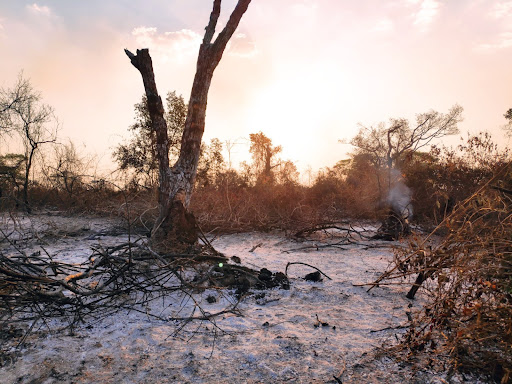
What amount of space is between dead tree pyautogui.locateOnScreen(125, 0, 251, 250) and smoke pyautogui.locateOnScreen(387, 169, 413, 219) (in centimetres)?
581

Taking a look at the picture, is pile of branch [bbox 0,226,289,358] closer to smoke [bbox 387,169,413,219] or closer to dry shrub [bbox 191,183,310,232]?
dry shrub [bbox 191,183,310,232]

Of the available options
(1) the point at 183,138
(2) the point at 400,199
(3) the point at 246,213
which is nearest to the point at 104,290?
(1) the point at 183,138

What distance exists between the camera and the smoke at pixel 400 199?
887cm

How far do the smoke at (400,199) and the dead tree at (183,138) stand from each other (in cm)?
581

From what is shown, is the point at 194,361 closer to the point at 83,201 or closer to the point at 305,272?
the point at 305,272

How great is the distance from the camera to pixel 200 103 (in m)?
6.25

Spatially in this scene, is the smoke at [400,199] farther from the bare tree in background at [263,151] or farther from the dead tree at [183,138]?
the bare tree in background at [263,151]

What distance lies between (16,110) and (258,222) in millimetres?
13406

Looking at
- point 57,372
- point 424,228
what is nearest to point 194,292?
point 57,372

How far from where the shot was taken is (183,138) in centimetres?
620

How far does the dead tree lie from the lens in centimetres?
570

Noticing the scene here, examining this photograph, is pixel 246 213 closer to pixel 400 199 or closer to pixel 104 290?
pixel 400 199

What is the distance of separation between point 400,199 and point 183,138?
6719 millimetres

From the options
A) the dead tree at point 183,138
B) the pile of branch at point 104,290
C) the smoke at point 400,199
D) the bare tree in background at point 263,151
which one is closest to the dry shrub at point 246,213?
the smoke at point 400,199
